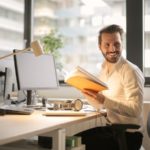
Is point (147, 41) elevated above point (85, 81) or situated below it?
above

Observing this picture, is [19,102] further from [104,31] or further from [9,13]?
[9,13]

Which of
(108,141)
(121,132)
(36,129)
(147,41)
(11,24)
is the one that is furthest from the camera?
(11,24)

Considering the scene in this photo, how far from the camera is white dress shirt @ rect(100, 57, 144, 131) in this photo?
2156mm

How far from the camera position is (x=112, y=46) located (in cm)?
243

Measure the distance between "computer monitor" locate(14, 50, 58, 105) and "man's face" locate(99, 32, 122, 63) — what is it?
0.66 meters

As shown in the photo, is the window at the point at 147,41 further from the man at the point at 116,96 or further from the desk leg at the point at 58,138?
the desk leg at the point at 58,138

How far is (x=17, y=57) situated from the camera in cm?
254

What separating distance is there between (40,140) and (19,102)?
3.09ft

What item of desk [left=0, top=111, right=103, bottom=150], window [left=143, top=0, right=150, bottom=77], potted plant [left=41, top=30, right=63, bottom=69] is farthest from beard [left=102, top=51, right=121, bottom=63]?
potted plant [left=41, top=30, right=63, bottom=69]

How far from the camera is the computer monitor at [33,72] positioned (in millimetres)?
2573

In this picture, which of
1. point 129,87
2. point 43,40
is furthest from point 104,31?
point 43,40

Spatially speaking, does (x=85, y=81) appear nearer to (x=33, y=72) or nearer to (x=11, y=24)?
(x=33, y=72)

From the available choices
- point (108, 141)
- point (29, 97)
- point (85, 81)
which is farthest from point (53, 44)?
point (108, 141)

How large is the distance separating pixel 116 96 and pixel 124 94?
0.07 metres
